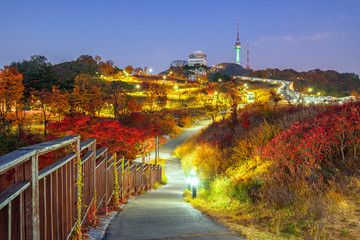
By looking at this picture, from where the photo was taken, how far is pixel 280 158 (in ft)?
29.9

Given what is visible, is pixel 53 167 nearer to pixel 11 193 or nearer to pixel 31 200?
pixel 31 200

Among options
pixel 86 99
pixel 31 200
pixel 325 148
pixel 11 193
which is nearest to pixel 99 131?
pixel 325 148

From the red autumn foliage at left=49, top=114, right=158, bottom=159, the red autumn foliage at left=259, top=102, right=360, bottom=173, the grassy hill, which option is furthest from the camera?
the red autumn foliage at left=49, top=114, right=158, bottom=159

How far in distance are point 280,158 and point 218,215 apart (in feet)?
10.2

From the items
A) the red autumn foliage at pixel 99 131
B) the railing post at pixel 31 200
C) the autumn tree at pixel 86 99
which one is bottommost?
the red autumn foliage at pixel 99 131

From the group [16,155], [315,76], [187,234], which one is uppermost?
[315,76]

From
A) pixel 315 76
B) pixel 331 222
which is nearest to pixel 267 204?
pixel 331 222

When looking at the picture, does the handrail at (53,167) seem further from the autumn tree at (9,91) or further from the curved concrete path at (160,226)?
the autumn tree at (9,91)

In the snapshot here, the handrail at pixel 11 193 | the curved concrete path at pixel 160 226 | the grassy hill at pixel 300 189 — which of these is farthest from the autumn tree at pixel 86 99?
the handrail at pixel 11 193

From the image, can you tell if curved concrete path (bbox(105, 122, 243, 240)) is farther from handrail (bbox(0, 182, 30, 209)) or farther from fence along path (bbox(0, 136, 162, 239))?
handrail (bbox(0, 182, 30, 209))

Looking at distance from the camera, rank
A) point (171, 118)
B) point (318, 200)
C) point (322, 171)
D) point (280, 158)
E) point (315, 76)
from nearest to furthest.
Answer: point (318, 200), point (322, 171), point (280, 158), point (171, 118), point (315, 76)

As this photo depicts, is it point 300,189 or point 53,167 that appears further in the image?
point 300,189

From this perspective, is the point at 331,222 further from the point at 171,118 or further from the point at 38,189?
the point at 171,118

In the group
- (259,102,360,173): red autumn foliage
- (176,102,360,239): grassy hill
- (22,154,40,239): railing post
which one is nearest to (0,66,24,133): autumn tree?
(176,102,360,239): grassy hill
